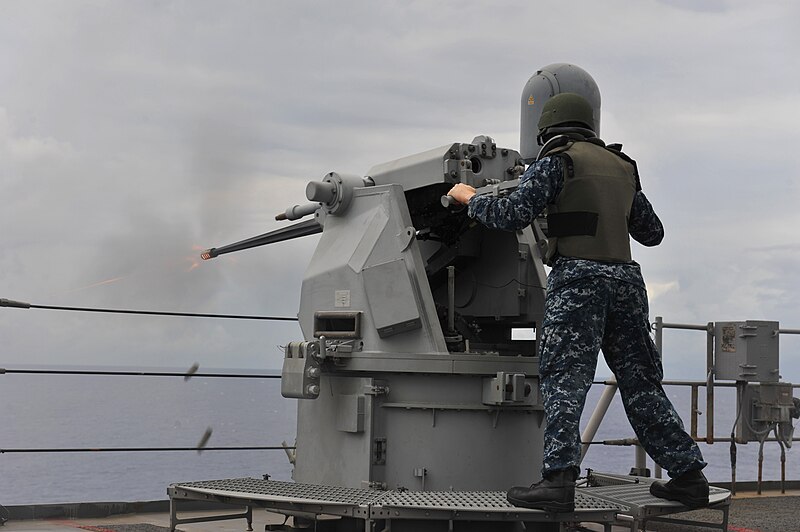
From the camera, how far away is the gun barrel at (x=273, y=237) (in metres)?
7.34

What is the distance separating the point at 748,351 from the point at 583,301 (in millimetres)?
4368

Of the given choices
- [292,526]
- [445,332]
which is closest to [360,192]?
[445,332]

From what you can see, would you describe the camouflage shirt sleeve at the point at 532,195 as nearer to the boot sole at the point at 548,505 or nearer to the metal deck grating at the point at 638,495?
the boot sole at the point at 548,505

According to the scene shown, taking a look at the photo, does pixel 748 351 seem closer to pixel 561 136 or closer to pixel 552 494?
pixel 561 136

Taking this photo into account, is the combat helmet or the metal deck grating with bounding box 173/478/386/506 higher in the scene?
the combat helmet

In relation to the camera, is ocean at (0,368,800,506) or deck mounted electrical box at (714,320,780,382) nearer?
deck mounted electrical box at (714,320,780,382)

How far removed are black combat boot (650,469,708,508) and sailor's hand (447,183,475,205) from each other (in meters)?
1.67

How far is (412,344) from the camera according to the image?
6.06 meters

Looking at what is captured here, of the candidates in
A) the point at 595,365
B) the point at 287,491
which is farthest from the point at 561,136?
the point at 287,491

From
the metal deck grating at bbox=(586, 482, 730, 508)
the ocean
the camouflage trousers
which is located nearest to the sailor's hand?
the camouflage trousers

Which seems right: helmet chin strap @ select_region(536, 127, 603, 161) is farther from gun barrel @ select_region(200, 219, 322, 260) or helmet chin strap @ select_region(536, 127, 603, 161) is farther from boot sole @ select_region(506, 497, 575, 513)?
gun barrel @ select_region(200, 219, 322, 260)

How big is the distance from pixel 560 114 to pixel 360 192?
152cm

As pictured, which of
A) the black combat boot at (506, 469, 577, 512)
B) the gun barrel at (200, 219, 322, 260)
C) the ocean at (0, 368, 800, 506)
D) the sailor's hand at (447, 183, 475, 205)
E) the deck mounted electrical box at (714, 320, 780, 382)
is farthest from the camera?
the ocean at (0, 368, 800, 506)

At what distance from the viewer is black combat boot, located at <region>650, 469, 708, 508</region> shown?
540 centimetres
